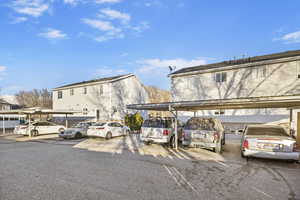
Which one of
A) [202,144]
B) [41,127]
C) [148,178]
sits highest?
[202,144]

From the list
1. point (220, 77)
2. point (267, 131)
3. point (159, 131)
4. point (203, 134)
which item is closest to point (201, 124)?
point (203, 134)

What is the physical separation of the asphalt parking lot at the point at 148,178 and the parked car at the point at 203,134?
3.87 feet

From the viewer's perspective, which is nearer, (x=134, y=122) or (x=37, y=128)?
(x=37, y=128)

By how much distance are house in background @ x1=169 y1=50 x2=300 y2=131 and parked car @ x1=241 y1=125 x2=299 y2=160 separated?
33.2 ft

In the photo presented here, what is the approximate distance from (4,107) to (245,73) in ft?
161

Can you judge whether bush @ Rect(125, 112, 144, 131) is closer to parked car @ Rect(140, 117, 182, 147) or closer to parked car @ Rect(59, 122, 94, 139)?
parked car @ Rect(59, 122, 94, 139)

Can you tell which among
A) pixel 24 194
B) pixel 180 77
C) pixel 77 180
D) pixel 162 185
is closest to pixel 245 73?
pixel 180 77

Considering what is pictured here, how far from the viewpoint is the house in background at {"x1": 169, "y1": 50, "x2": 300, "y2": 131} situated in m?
15.3

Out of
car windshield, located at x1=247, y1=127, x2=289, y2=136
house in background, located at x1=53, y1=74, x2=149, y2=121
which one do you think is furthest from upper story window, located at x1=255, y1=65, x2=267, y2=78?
house in background, located at x1=53, y1=74, x2=149, y2=121

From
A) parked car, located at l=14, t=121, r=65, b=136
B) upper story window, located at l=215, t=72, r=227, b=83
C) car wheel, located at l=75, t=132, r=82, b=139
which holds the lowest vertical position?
car wheel, located at l=75, t=132, r=82, b=139

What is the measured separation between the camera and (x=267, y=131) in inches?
296

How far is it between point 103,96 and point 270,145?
20.9 m

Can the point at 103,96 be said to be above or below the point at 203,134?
above

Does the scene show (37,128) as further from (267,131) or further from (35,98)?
(35,98)
